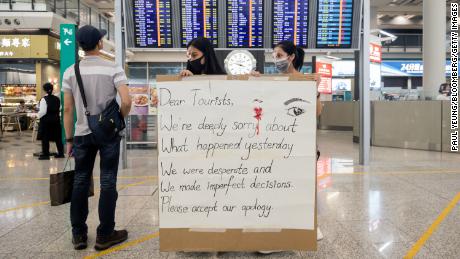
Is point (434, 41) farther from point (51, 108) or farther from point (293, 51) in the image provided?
point (293, 51)

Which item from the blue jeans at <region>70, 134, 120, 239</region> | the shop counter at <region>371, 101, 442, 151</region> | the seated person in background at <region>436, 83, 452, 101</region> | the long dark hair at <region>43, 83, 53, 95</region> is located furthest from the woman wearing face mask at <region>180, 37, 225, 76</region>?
the seated person in background at <region>436, 83, 452, 101</region>

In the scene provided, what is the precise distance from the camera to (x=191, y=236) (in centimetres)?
271

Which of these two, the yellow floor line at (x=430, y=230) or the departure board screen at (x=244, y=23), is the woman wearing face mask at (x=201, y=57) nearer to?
the yellow floor line at (x=430, y=230)

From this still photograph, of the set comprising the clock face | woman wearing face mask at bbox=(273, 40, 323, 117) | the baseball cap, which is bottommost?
woman wearing face mask at bbox=(273, 40, 323, 117)

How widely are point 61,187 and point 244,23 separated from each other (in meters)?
4.75

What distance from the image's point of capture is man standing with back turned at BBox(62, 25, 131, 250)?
115 inches

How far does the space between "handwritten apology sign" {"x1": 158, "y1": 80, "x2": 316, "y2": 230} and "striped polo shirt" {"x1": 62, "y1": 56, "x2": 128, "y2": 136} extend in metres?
0.50

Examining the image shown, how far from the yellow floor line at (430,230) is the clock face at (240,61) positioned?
5.00 meters

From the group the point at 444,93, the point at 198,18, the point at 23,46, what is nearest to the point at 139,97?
the point at 198,18

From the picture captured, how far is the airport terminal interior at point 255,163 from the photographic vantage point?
2688 mm

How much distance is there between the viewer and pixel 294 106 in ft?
8.82

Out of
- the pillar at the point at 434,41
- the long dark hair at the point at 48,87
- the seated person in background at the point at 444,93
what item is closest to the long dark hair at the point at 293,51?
the long dark hair at the point at 48,87

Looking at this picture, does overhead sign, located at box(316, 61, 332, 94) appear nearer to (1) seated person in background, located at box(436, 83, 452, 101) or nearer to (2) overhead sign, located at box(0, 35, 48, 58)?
(1) seated person in background, located at box(436, 83, 452, 101)

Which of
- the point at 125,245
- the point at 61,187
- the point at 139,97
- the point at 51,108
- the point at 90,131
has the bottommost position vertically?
the point at 125,245
